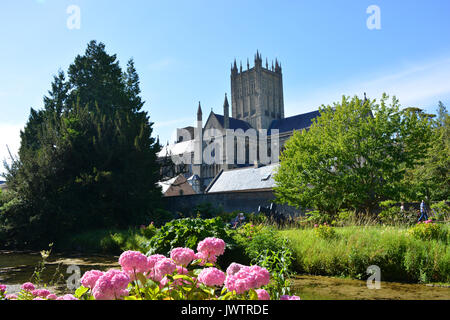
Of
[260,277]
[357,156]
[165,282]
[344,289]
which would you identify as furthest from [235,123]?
[260,277]

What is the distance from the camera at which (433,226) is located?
31.0 feet

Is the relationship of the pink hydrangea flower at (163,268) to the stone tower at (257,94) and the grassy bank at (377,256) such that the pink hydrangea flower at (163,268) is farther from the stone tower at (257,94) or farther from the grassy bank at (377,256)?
the stone tower at (257,94)

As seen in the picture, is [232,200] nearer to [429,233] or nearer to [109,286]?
[429,233]

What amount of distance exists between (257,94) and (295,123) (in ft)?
54.1

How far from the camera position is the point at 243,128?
85625 mm

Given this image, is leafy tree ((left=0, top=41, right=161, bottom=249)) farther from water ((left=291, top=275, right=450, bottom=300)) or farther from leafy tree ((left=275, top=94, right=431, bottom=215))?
water ((left=291, top=275, right=450, bottom=300))

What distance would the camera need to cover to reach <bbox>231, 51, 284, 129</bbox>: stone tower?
91.0 metres

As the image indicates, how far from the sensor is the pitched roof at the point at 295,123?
7625cm

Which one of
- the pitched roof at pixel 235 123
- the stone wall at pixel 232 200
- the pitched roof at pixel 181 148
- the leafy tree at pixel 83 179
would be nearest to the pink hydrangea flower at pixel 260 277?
the leafy tree at pixel 83 179

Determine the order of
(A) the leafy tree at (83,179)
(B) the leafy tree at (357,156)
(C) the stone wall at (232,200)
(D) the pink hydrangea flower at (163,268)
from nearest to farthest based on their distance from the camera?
(D) the pink hydrangea flower at (163,268), (B) the leafy tree at (357,156), (A) the leafy tree at (83,179), (C) the stone wall at (232,200)
